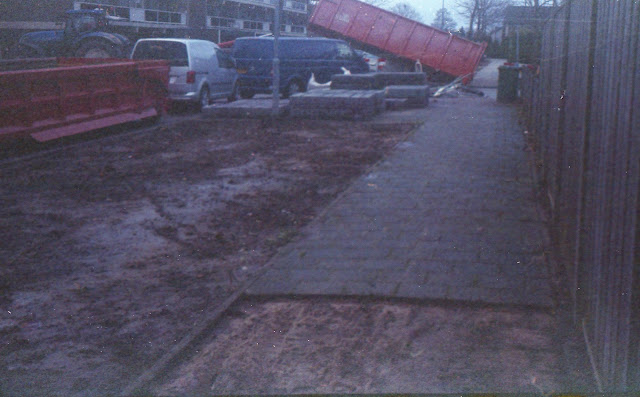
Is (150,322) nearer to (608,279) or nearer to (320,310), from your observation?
(320,310)

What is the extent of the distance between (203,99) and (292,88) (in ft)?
16.3

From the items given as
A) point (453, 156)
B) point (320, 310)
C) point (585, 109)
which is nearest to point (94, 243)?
point (320, 310)

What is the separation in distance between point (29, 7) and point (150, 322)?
31.2m

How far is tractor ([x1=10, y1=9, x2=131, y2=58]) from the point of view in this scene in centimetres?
2389

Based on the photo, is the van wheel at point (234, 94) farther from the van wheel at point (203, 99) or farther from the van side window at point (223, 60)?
the van wheel at point (203, 99)

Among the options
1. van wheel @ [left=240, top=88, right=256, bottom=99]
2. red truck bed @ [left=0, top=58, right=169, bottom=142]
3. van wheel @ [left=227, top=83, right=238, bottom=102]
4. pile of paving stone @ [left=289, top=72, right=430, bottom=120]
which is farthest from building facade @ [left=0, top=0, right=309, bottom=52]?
red truck bed @ [left=0, top=58, right=169, bottom=142]

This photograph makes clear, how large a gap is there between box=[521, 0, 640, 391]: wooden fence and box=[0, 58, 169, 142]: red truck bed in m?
8.66

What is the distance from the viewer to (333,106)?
54.7ft

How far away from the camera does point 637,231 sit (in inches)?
107

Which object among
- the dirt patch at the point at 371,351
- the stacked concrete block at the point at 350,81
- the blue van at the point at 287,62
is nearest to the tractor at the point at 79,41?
the blue van at the point at 287,62

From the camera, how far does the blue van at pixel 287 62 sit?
22984 mm

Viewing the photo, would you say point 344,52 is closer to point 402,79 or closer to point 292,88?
point 292,88

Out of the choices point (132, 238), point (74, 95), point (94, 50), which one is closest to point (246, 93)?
point (94, 50)

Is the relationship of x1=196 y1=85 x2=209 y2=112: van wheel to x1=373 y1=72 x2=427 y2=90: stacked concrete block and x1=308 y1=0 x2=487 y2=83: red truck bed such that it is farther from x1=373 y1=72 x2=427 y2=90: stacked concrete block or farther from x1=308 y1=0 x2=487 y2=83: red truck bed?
x1=308 y1=0 x2=487 y2=83: red truck bed
